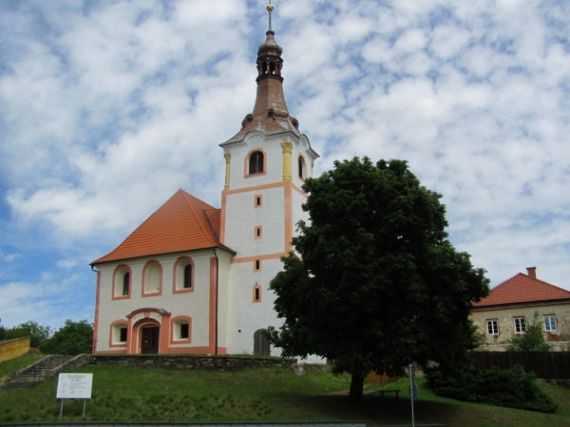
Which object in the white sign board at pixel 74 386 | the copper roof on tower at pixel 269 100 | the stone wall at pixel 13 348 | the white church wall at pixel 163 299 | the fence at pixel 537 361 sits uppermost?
the copper roof on tower at pixel 269 100

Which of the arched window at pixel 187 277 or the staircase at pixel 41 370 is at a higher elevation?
the arched window at pixel 187 277

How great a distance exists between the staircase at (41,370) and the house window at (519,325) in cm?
2680

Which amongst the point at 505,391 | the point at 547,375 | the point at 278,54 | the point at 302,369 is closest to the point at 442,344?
the point at 505,391

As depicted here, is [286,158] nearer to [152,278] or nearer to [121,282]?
[152,278]

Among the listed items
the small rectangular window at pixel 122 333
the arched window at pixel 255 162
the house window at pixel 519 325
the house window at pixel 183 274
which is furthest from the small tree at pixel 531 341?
the small rectangular window at pixel 122 333

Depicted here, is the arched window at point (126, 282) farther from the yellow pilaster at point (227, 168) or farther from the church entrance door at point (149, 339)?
the yellow pilaster at point (227, 168)

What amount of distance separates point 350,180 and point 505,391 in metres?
11.0

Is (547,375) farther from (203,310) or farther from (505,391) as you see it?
(203,310)

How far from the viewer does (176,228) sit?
1582 inches

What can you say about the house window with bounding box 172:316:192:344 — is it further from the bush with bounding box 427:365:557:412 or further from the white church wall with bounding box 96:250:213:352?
the bush with bounding box 427:365:557:412

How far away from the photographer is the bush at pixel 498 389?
2586cm

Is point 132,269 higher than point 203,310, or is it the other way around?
point 132,269

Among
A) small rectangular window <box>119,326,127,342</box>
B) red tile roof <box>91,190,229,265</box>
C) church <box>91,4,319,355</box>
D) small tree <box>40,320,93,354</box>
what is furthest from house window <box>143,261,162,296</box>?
small tree <box>40,320,93,354</box>

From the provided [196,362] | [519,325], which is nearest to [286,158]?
[196,362]
